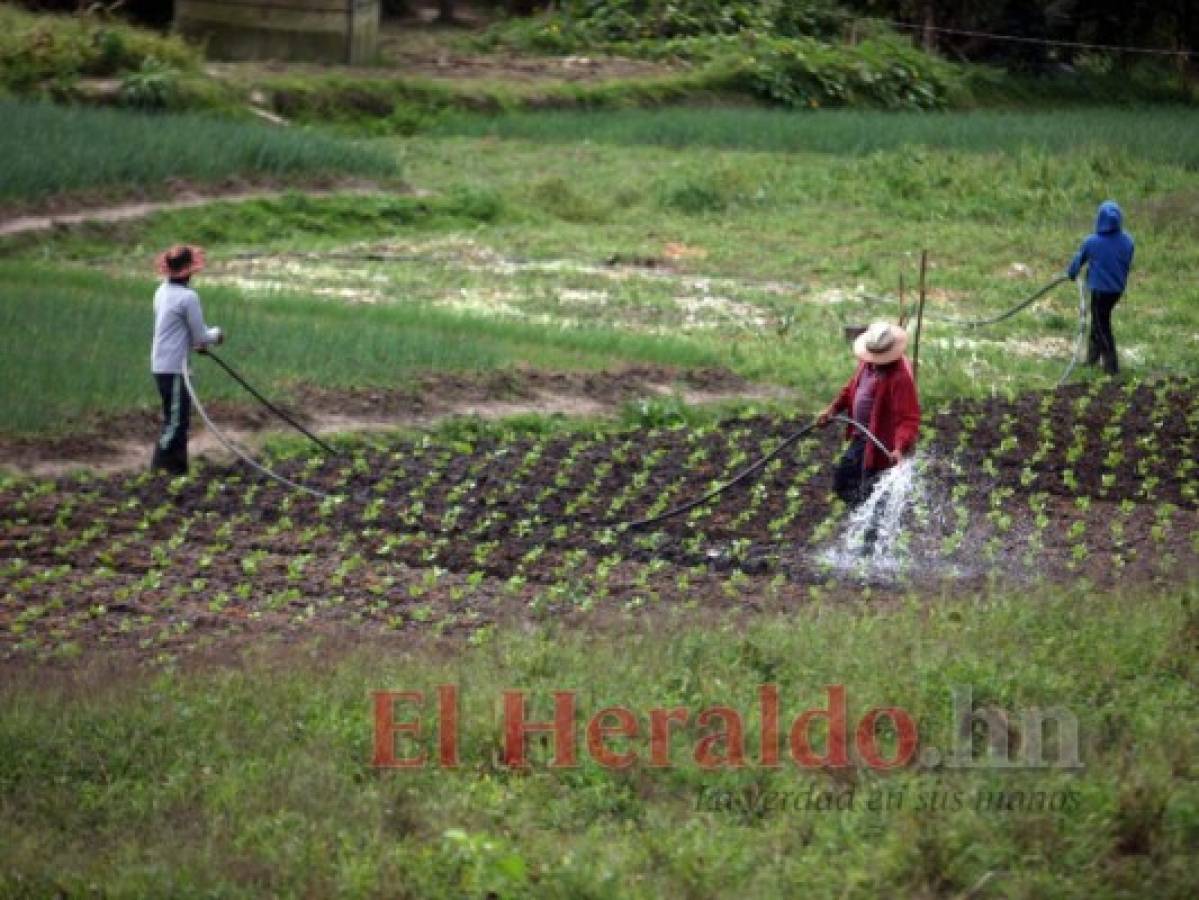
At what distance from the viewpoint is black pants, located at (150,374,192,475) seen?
14.2 m

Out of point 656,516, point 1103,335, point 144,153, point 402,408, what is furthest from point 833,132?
point 656,516

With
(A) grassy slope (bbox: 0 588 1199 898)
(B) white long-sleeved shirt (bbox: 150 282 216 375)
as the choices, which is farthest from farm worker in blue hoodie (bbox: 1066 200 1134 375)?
(A) grassy slope (bbox: 0 588 1199 898)

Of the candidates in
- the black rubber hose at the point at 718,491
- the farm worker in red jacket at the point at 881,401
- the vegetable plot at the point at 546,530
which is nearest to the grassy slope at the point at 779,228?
the vegetable plot at the point at 546,530

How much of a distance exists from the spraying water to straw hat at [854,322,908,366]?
618 millimetres

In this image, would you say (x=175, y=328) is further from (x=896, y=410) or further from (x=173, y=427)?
(x=896, y=410)

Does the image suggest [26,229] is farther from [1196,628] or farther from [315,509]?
[1196,628]

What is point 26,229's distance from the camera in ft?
74.9

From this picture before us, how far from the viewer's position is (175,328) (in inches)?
555

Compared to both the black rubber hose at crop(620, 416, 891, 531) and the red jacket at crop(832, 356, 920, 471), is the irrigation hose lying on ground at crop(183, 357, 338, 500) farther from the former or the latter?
the red jacket at crop(832, 356, 920, 471)

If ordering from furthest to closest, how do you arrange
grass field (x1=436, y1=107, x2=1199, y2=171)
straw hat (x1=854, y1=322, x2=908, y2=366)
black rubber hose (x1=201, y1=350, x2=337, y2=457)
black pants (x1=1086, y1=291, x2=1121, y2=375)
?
grass field (x1=436, y1=107, x2=1199, y2=171) → black pants (x1=1086, y1=291, x2=1121, y2=375) → black rubber hose (x1=201, y1=350, x2=337, y2=457) → straw hat (x1=854, y1=322, x2=908, y2=366)

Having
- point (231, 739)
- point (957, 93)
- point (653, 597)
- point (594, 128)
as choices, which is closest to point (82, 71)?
point (594, 128)

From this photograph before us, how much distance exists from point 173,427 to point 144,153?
11.9 metres

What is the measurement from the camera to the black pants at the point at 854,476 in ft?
42.8

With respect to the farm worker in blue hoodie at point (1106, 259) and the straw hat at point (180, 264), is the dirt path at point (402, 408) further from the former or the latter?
the farm worker in blue hoodie at point (1106, 259)
